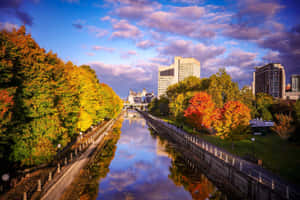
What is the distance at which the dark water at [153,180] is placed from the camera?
21141mm

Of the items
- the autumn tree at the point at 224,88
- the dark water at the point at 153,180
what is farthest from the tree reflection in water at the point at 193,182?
the autumn tree at the point at 224,88

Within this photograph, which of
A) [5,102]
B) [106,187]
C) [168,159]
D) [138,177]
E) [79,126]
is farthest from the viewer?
[79,126]

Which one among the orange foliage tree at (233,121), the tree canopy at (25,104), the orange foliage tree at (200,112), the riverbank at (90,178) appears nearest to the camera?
the tree canopy at (25,104)

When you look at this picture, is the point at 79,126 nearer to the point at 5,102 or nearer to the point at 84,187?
the point at 84,187

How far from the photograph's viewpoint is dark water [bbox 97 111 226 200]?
21.1 metres

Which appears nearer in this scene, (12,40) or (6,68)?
(6,68)

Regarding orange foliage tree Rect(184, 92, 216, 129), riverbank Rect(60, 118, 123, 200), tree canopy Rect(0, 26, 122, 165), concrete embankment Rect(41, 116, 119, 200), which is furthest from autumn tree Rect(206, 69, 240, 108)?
tree canopy Rect(0, 26, 122, 165)

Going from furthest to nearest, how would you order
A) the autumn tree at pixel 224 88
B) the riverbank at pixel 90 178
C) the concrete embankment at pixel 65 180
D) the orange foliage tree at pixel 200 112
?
the autumn tree at pixel 224 88
the orange foliage tree at pixel 200 112
the riverbank at pixel 90 178
the concrete embankment at pixel 65 180

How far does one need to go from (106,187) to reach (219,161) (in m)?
13.8

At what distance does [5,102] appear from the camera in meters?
16.5

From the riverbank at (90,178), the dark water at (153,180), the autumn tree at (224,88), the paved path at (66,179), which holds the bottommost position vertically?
the dark water at (153,180)

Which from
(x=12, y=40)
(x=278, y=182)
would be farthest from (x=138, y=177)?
(x=12, y=40)

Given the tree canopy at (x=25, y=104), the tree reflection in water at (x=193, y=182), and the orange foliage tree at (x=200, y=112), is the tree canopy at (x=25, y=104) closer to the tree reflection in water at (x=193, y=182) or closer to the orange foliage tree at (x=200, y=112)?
the tree reflection in water at (x=193, y=182)

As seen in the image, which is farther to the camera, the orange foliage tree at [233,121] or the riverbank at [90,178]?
the orange foliage tree at [233,121]
